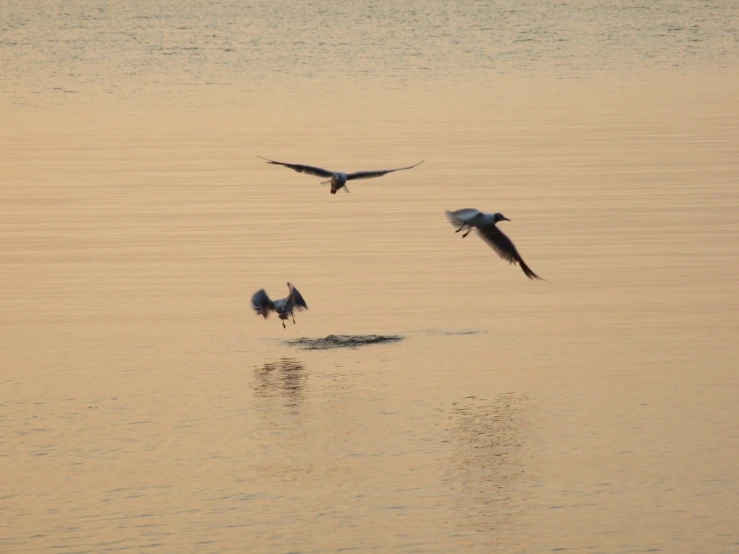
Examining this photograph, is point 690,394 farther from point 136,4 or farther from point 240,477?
point 136,4

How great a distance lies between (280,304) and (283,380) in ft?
6.49

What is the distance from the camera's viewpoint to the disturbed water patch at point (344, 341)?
19547mm

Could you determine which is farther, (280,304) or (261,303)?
(261,303)

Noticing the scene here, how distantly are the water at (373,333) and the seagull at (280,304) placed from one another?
413mm

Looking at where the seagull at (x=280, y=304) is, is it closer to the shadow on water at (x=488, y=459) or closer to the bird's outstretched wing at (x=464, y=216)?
the bird's outstretched wing at (x=464, y=216)

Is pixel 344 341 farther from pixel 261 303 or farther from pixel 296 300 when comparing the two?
pixel 261 303

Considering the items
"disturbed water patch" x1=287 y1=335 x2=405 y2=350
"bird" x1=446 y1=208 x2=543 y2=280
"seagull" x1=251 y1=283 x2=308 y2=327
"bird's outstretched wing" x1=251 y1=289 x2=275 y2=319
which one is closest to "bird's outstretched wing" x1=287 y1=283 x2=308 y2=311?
"seagull" x1=251 y1=283 x2=308 y2=327

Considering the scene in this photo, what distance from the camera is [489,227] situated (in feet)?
64.0

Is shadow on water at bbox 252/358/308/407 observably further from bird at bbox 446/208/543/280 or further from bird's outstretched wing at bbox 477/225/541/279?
bird's outstretched wing at bbox 477/225/541/279

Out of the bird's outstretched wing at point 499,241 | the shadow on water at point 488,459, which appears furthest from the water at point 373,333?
the bird's outstretched wing at point 499,241

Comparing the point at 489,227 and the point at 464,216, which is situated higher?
the point at 464,216

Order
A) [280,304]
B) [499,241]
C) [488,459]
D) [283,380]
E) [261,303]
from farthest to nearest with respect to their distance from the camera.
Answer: [261,303] → [280,304] → [499,241] → [283,380] → [488,459]

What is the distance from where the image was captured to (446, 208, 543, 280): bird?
19281 millimetres

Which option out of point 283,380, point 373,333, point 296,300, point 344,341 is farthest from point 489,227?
point 283,380
